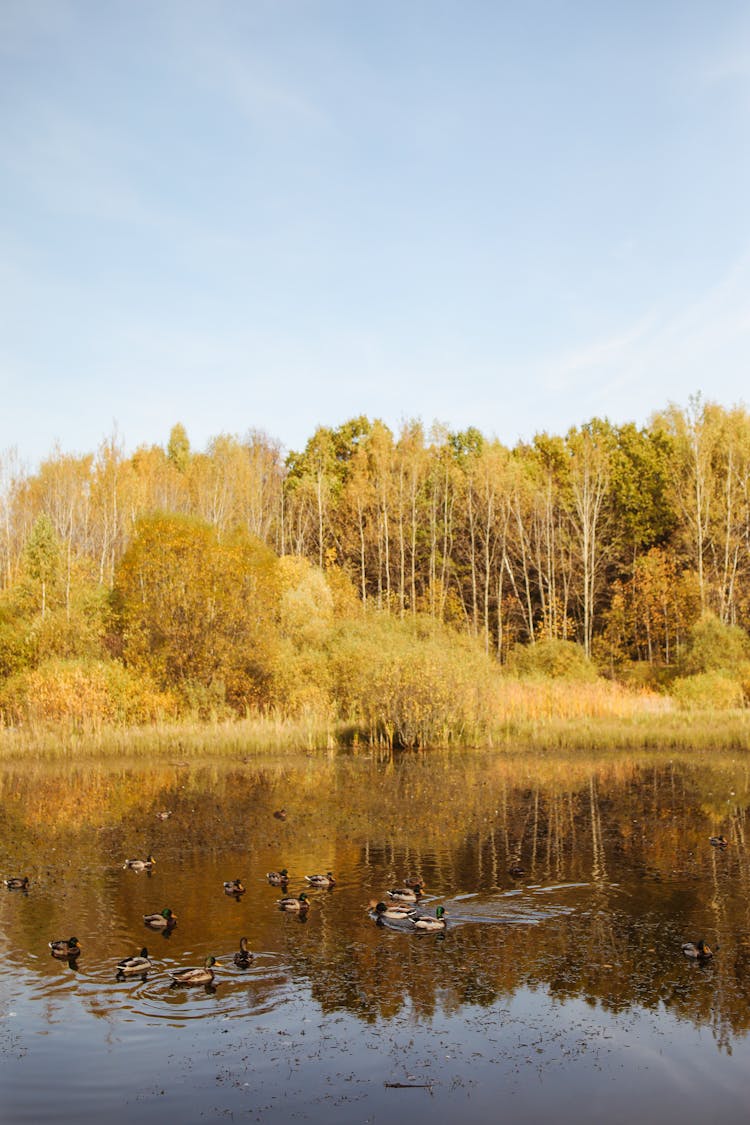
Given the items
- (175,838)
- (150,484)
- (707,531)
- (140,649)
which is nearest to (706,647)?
(707,531)

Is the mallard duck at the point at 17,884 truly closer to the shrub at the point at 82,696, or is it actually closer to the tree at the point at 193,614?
the shrub at the point at 82,696

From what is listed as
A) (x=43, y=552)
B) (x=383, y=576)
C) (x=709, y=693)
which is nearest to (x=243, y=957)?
(x=709, y=693)

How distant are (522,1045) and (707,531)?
50.4 m

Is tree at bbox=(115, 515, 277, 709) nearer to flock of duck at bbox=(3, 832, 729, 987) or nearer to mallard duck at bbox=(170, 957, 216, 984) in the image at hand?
flock of duck at bbox=(3, 832, 729, 987)

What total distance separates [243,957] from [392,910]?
2.11 m

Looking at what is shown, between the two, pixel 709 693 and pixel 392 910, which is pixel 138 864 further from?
pixel 709 693

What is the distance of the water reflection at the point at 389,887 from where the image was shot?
10.2 metres

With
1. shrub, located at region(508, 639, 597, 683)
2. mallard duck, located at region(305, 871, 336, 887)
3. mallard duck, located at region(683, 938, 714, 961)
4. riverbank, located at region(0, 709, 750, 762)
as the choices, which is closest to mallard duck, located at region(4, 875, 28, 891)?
mallard duck, located at region(305, 871, 336, 887)

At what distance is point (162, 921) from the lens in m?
12.1

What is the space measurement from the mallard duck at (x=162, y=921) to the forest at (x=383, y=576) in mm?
17361

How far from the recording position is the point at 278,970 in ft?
35.1

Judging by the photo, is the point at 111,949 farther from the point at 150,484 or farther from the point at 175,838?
the point at 150,484

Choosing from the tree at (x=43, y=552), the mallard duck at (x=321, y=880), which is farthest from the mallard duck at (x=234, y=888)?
the tree at (x=43, y=552)

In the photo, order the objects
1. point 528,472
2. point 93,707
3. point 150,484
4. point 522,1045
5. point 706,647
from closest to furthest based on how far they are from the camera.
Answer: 1. point 522,1045
2. point 93,707
3. point 706,647
4. point 528,472
5. point 150,484
